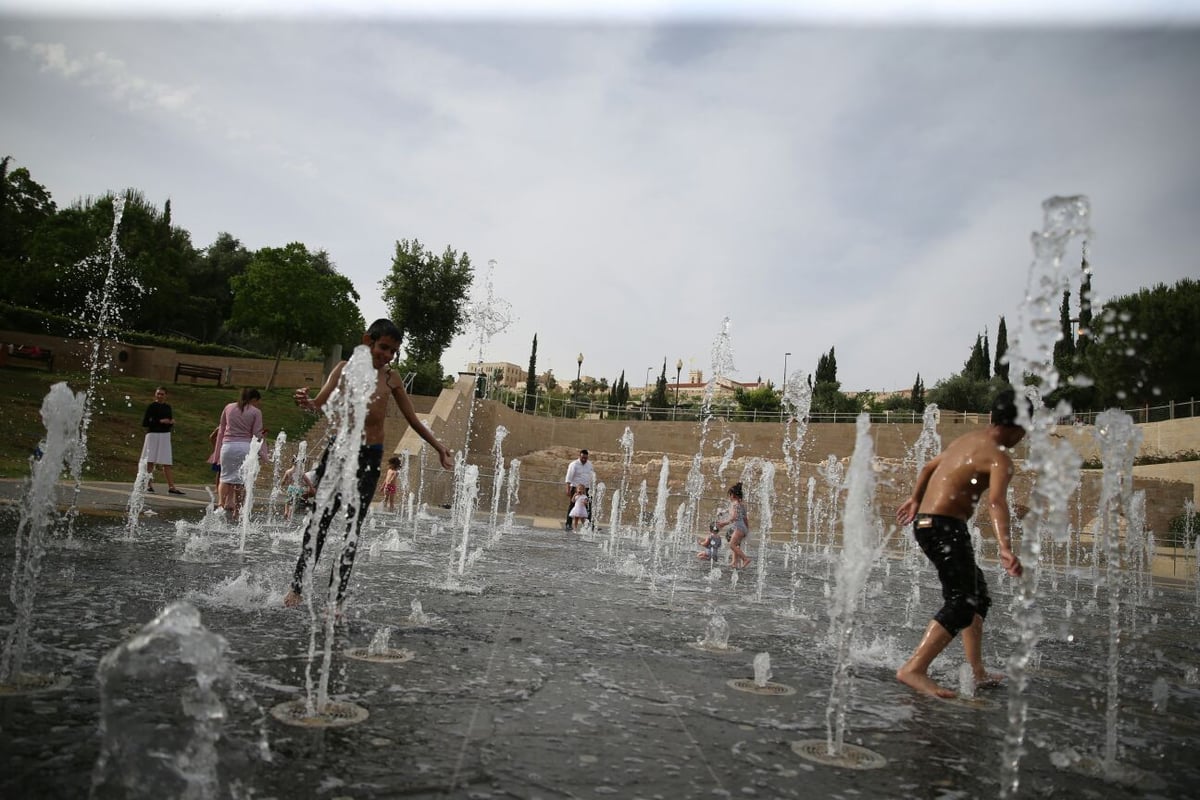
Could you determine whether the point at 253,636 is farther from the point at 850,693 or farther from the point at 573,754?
the point at 850,693

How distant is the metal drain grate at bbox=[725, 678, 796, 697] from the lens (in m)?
3.39

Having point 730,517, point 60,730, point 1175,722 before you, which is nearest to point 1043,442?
point 1175,722

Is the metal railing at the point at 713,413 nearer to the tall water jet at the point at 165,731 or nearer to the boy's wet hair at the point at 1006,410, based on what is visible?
the boy's wet hair at the point at 1006,410

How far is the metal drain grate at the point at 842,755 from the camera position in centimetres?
249

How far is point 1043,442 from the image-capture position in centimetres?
302

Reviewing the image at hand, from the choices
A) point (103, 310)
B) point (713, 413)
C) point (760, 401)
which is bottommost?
point (713, 413)

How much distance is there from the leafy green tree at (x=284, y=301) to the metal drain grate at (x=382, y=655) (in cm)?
3504

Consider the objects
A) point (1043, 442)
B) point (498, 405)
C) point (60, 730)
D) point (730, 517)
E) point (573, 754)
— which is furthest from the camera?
point (498, 405)

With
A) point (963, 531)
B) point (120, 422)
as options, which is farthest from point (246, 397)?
point (120, 422)

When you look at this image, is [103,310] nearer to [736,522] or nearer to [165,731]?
[736,522]

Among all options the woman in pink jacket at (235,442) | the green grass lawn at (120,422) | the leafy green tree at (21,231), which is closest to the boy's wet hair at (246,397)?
the woman in pink jacket at (235,442)

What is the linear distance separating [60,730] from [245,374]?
130 ft

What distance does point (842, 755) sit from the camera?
2566 mm

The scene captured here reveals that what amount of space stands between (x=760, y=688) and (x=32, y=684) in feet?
8.66
